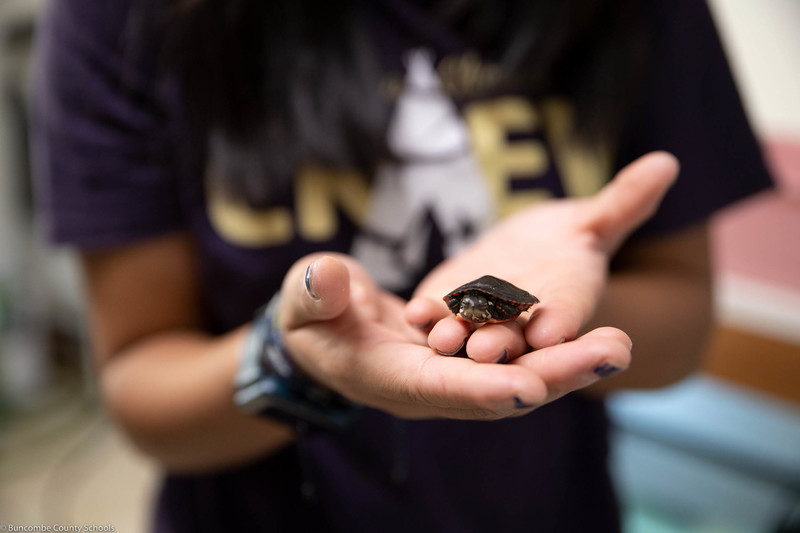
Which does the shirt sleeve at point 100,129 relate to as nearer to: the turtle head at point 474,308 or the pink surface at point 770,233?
the turtle head at point 474,308

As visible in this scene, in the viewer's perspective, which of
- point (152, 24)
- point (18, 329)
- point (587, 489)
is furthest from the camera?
point (18, 329)

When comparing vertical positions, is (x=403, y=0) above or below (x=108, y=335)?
above

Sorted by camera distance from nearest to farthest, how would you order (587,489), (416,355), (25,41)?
(416,355) < (587,489) < (25,41)

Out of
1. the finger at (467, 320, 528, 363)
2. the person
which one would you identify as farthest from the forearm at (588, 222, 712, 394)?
the finger at (467, 320, 528, 363)

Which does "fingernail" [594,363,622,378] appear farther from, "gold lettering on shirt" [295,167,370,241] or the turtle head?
"gold lettering on shirt" [295,167,370,241]

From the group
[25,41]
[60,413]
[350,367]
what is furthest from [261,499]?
[25,41]

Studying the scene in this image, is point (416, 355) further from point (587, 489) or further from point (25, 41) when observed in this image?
point (25, 41)

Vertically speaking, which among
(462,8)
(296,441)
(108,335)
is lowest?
(296,441)

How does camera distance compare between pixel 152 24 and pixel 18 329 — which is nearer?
pixel 152 24
